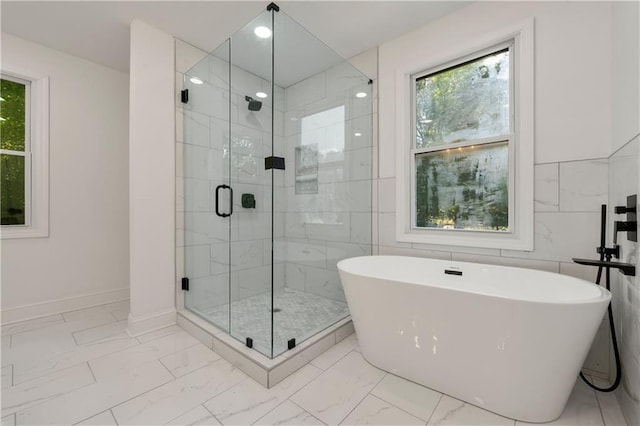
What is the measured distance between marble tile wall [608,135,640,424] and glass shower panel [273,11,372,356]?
1561 mm

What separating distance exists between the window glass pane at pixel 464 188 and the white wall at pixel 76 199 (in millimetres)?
3097

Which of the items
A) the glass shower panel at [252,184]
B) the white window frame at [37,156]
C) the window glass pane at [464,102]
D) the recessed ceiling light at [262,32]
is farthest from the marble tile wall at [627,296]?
the white window frame at [37,156]

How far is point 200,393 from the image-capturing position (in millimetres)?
1445

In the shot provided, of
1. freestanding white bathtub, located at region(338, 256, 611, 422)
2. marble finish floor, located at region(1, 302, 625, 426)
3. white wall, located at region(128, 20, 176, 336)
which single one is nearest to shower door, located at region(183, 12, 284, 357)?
white wall, located at region(128, 20, 176, 336)

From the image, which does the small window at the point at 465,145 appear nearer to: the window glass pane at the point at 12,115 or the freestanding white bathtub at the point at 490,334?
the freestanding white bathtub at the point at 490,334

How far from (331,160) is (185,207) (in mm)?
1399

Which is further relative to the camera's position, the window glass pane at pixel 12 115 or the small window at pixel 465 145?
the window glass pane at pixel 12 115

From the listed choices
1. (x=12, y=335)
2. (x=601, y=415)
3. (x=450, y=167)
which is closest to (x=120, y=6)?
(x=12, y=335)

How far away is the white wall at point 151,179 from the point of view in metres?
2.13

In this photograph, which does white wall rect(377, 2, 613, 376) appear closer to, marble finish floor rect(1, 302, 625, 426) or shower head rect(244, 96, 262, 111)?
marble finish floor rect(1, 302, 625, 426)

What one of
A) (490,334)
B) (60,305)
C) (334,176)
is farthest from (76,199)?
(490,334)

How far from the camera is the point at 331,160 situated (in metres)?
2.47

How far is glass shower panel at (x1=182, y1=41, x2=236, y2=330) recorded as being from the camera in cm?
223

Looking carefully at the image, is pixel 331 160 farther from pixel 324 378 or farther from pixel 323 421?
pixel 323 421
